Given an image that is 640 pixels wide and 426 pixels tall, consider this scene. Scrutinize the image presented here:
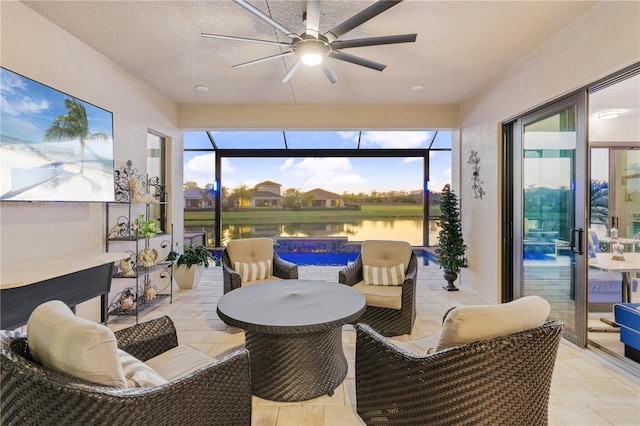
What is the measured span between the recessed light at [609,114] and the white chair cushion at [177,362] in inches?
233

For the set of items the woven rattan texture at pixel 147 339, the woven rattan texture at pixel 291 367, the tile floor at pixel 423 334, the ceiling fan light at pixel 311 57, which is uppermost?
the ceiling fan light at pixel 311 57

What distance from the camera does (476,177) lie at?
429 cm

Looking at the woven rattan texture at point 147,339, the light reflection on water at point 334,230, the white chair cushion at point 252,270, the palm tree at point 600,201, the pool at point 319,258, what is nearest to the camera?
the woven rattan texture at point 147,339

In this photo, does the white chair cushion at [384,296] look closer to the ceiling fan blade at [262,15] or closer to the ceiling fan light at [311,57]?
the ceiling fan light at [311,57]

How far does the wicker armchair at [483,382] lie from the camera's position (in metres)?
1.21

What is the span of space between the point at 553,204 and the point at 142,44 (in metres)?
4.38

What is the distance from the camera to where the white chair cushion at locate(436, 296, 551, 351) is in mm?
1222

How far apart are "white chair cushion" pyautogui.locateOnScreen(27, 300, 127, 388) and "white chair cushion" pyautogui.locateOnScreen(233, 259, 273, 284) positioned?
2.19 m

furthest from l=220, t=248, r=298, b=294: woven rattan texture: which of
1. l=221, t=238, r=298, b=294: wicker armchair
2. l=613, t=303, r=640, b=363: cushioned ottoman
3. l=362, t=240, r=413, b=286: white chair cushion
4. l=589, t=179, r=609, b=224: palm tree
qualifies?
l=589, t=179, r=609, b=224: palm tree

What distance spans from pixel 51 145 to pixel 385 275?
3181mm

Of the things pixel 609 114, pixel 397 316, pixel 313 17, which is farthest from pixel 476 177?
pixel 313 17

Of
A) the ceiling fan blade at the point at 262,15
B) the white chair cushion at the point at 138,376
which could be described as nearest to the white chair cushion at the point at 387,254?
the ceiling fan blade at the point at 262,15

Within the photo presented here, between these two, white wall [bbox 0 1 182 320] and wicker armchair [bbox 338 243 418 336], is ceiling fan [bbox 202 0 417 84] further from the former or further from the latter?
wicker armchair [bbox 338 243 418 336]

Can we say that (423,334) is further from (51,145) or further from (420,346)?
(51,145)
